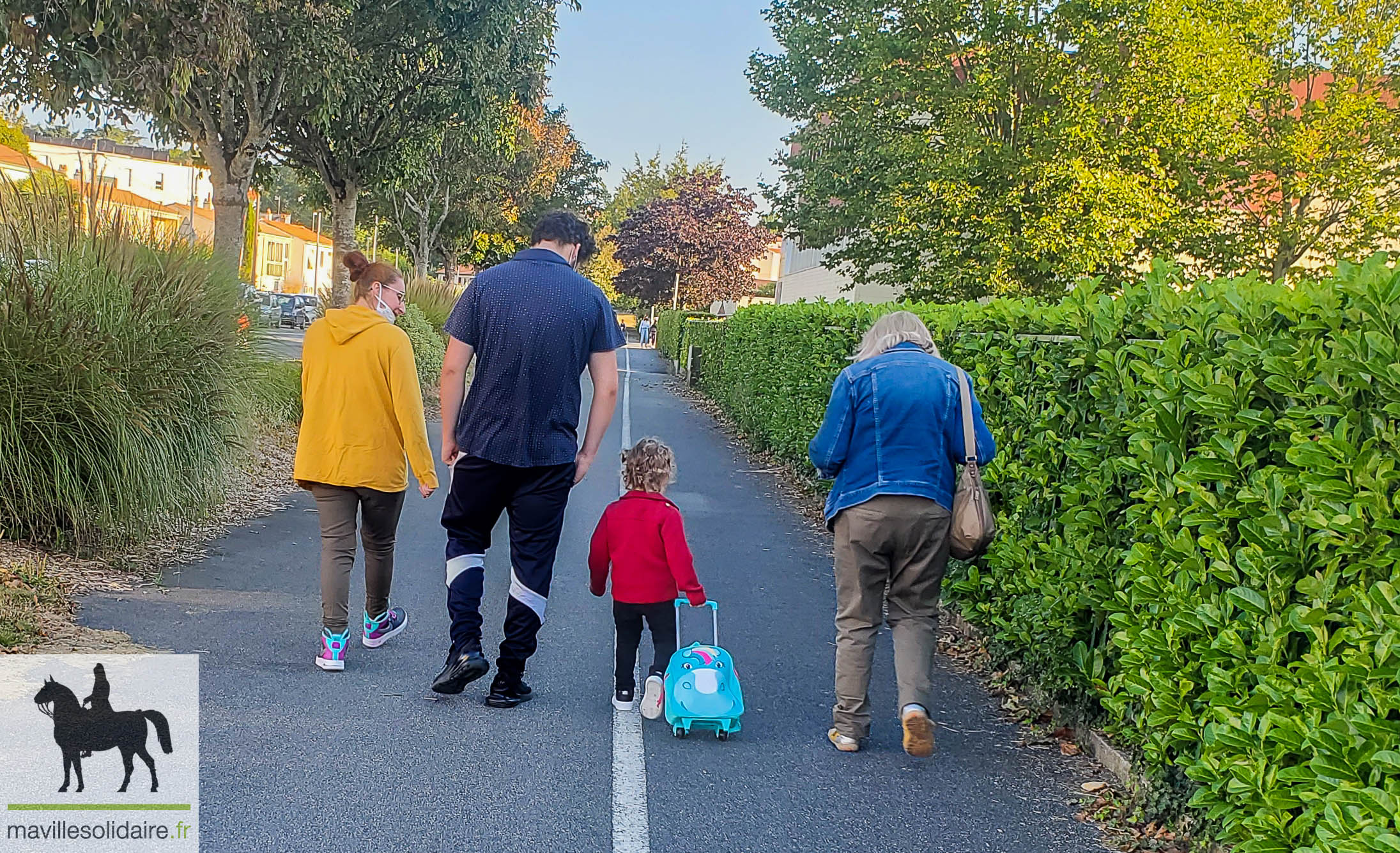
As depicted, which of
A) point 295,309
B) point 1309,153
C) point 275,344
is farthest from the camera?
point 295,309

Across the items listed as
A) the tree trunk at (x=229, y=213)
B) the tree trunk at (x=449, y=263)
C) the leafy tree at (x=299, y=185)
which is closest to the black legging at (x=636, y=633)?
the tree trunk at (x=229, y=213)

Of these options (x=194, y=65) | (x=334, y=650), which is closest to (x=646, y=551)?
(x=334, y=650)

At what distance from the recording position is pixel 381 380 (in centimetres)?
560

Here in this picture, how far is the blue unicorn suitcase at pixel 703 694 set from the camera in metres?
4.97

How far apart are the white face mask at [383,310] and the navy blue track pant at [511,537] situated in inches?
40.3

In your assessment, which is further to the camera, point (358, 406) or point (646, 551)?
point (358, 406)

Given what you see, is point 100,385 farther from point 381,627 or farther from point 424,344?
point 424,344

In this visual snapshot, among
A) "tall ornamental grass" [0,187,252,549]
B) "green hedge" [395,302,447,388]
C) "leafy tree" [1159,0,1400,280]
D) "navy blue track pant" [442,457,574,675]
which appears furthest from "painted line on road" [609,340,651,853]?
"leafy tree" [1159,0,1400,280]

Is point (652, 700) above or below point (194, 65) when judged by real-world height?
below

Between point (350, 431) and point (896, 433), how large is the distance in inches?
98.6

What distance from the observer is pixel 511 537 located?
5.23 metres

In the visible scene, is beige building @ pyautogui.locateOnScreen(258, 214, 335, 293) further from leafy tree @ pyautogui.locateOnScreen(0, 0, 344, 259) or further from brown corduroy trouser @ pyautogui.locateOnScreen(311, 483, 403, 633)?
brown corduroy trouser @ pyautogui.locateOnScreen(311, 483, 403, 633)

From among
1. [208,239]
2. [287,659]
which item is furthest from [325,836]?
[208,239]

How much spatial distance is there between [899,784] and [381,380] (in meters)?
2.95
